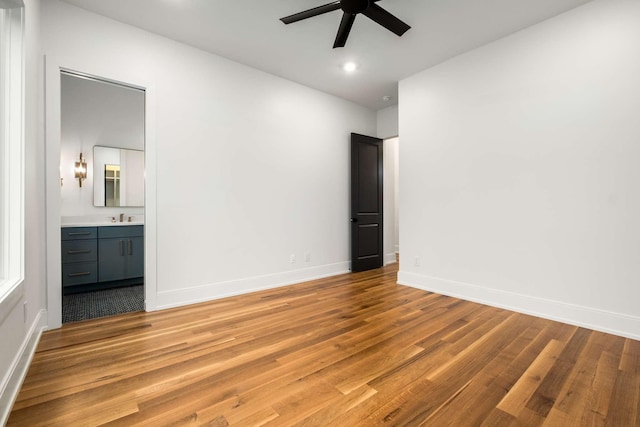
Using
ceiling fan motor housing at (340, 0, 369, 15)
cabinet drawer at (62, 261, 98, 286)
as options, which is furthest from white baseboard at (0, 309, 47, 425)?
ceiling fan motor housing at (340, 0, 369, 15)

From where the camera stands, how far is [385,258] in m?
5.60

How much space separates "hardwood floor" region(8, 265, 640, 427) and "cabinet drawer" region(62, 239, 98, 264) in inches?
58.6

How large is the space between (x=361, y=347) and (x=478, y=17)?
3245 mm

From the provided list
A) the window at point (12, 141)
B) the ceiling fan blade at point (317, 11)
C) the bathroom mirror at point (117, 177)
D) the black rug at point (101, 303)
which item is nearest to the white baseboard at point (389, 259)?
the black rug at point (101, 303)

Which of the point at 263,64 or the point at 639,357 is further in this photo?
the point at 263,64

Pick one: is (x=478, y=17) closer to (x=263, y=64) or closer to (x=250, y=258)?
(x=263, y=64)

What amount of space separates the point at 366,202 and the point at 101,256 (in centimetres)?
402

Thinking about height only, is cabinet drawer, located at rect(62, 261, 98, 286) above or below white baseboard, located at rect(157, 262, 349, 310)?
above

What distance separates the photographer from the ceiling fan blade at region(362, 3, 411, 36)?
2.37 metres

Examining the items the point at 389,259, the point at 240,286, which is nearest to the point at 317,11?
the point at 240,286

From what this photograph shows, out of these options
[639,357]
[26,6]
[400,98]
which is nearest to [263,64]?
[400,98]

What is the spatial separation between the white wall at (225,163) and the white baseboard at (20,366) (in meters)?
0.92

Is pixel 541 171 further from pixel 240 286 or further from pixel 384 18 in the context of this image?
pixel 240 286

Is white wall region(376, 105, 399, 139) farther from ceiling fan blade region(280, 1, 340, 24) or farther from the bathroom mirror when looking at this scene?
the bathroom mirror
